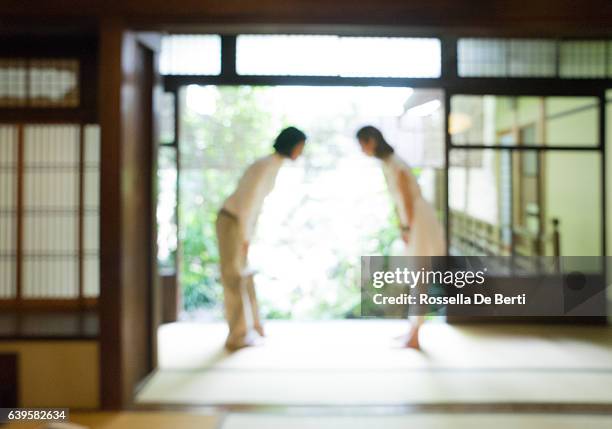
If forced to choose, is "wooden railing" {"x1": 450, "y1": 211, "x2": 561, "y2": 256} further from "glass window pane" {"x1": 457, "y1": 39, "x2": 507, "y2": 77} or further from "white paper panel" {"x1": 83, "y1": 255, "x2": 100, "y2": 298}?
"white paper panel" {"x1": 83, "y1": 255, "x2": 100, "y2": 298}

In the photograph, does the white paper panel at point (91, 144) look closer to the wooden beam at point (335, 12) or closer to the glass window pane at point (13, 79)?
the glass window pane at point (13, 79)

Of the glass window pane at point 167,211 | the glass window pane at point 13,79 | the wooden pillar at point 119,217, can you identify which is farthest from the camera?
the glass window pane at point 167,211

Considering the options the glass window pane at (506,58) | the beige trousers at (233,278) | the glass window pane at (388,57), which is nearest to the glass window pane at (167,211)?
the beige trousers at (233,278)

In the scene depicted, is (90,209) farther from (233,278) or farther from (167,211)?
(233,278)

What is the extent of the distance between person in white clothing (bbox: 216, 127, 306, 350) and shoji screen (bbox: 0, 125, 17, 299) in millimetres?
1516

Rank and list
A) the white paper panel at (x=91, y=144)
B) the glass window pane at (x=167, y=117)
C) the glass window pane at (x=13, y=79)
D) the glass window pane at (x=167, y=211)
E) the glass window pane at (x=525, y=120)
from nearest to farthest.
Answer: the glass window pane at (x=13, y=79), the white paper panel at (x=91, y=144), the glass window pane at (x=167, y=117), the glass window pane at (x=167, y=211), the glass window pane at (x=525, y=120)

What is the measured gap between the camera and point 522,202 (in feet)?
16.4

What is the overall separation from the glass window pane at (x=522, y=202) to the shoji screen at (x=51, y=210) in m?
3.30

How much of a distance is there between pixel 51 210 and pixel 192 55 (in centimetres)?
177

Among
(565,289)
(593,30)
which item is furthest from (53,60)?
(565,289)

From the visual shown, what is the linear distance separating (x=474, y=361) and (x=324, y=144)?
128 inches

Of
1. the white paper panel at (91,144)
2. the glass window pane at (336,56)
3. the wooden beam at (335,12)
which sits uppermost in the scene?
the glass window pane at (336,56)

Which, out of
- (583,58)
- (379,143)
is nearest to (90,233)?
(379,143)

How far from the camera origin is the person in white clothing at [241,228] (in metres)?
3.49
